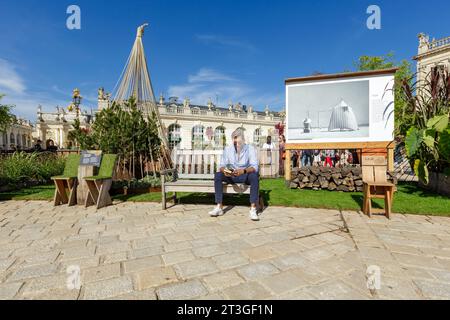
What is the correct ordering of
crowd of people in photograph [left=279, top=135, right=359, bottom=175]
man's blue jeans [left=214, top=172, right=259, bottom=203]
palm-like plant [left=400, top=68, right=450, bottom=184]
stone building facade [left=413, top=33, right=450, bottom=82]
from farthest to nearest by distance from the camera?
stone building facade [left=413, top=33, right=450, bottom=82], crowd of people in photograph [left=279, top=135, right=359, bottom=175], palm-like plant [left=400, top=68, right=450, bottom=184], man's blue jeans [left=214, top=172, right=259, bottom=203]

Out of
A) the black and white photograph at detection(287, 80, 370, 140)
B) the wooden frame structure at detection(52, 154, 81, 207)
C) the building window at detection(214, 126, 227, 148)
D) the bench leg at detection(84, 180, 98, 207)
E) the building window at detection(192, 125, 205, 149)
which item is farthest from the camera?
the building window at detection(214, 126, 227, 148)

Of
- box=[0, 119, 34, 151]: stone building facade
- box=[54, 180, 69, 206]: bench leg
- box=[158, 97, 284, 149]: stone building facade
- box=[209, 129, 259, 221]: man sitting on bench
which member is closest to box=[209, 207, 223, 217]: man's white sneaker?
box=[209, 129, 259, 221]: man sitting on bench

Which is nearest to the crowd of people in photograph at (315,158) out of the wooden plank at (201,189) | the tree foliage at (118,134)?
Result: the tree foliage at (118,134)

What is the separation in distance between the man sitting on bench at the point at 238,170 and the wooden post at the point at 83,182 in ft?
9.04

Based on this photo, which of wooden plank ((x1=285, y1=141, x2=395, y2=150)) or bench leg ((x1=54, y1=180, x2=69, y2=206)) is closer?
bench leg ((x1=54, y1=180, x2=69, y2=206))

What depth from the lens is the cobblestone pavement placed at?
5.59 feet

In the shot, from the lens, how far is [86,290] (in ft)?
5.58

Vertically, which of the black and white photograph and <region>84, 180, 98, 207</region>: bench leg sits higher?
the black and white photograph

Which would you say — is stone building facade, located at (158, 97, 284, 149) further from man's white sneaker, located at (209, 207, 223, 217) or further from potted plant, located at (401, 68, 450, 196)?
man's white sneaker, located at (209, 207, 223, 217)

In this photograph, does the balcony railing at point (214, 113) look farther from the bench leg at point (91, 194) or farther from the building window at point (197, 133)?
the bench leg at point (91, 194)

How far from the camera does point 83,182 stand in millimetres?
4742

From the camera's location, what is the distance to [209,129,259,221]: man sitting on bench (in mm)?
3682

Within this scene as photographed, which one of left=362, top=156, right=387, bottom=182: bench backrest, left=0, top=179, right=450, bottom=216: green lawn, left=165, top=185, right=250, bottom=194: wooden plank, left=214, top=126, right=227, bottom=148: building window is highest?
left=214, top=126, right=227, bottom=148: building window
